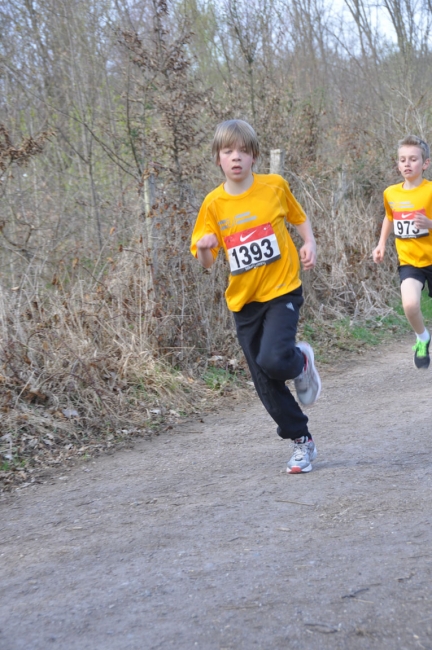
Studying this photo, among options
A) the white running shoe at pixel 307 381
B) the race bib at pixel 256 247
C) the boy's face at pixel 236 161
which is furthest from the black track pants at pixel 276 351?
the boy's face at pixel 236 161

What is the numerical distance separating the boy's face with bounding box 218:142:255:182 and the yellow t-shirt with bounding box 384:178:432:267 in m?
2.00

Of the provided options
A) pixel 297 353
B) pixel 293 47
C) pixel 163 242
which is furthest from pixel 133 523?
pixel 293 47

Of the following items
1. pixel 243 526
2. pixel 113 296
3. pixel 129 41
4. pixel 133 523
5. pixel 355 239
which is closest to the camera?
pixel 243 526

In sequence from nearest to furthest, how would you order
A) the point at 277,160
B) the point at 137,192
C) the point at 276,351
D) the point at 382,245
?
the point at 276,351 < the point at 382,245 < the point at 137,192 < the point at 277,160

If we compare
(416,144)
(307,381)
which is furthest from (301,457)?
(416,144)

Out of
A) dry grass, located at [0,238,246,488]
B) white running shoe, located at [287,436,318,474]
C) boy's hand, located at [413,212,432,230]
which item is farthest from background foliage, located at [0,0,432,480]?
boy's hand, located at [413,212,432,230]

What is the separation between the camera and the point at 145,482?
457 centimetres

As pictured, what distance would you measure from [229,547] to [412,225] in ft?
10.8

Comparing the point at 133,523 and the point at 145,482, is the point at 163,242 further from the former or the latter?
the point at 133,523

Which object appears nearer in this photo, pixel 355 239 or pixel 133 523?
pixel 133 523

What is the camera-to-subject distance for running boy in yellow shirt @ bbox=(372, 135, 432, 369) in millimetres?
5668

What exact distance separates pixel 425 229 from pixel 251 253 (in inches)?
78.8

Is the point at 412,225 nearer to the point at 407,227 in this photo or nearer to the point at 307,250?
the point at 407,227

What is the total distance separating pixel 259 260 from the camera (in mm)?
4195
